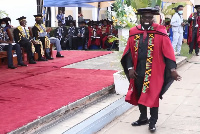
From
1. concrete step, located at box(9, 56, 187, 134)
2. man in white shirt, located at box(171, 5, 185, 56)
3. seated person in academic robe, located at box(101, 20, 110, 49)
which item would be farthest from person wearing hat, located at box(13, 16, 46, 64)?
seated person in academic robe, located at box(101, 20, 110, 49)

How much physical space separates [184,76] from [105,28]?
7497 mm

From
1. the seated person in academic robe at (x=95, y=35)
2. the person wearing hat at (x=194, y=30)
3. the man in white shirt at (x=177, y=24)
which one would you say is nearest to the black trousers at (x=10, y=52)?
the man in white shirt at (x=177, y=24)

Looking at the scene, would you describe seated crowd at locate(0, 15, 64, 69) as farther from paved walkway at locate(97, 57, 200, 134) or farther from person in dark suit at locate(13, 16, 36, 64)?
paved walkway at locate(97, 57, 200, 134)

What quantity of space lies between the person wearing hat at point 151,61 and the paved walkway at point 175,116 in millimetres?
354

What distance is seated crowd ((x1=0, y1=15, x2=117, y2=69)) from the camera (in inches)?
428

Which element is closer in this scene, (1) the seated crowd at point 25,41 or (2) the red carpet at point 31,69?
(2) the red carpet at point 31,69

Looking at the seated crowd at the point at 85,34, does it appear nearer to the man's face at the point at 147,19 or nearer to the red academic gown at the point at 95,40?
the red academic gown at the point at 95,40

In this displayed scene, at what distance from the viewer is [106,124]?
5.54 meters

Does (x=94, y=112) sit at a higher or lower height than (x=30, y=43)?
lower

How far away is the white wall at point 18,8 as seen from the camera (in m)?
15.2

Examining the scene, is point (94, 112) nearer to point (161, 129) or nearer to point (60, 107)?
point (60, 107)

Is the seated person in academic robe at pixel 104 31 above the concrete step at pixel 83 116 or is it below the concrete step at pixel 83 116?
above

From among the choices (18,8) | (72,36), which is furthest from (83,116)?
(18,8)

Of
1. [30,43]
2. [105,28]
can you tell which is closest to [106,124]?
[30,43]
